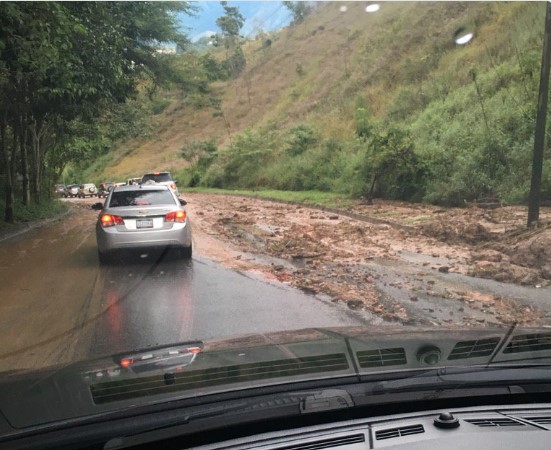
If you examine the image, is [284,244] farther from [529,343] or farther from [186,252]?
[529,343]

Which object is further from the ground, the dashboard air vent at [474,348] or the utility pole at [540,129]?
the utility pole at [540,129]

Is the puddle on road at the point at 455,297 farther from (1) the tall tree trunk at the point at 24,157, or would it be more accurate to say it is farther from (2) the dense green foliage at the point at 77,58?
(1) the tall tree trunk at the point at 24,157

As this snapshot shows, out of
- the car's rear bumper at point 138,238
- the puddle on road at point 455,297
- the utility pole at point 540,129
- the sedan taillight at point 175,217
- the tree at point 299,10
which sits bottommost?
the puddle on road at point 455,297

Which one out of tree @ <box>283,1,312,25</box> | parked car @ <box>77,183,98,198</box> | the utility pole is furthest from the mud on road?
tree @ <box>283,1,312,25</box>

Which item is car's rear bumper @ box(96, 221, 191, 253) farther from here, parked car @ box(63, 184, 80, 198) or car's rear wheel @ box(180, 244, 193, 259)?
parked car @ box(63, 184, 80, 198)

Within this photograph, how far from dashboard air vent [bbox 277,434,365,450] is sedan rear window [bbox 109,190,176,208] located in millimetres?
9603

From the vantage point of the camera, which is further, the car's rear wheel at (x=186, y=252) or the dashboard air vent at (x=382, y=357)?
the car's rear wheel at (x=186, y=252)

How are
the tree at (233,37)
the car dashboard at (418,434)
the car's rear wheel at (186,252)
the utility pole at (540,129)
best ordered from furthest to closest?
the tree at (233,37), the utility pole at (540,129), the car's rear wheel at (186,252), the car dashboard at (418,434)

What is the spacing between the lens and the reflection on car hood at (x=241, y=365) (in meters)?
2.61

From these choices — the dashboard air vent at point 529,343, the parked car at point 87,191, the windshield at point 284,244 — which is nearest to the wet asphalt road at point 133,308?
the windshield at point 284,244

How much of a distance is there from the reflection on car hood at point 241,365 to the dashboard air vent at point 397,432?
0.39m

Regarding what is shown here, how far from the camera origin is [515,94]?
21.6 m

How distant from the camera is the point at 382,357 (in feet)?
10.4

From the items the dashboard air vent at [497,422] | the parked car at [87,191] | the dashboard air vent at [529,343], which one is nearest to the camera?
the dashboard air vent at [497,422]
